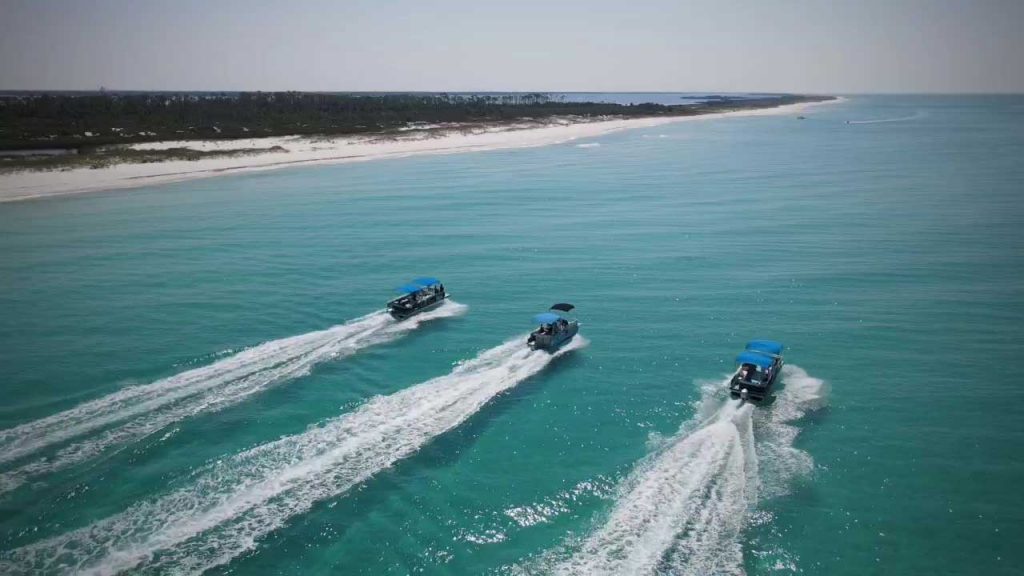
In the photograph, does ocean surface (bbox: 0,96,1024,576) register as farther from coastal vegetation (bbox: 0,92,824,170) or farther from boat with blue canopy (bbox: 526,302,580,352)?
coastal vegetation (bbox: 0,92,824,170)

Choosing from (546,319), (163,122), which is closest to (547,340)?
(546,319)

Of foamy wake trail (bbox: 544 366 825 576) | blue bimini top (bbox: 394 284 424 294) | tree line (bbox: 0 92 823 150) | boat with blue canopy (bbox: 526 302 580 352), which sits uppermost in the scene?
tree line (bbox: 0 92 823 150)

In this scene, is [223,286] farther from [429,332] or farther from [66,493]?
[66,493]

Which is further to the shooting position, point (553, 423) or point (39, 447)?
point (553, 423)

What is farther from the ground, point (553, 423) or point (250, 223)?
point (250, 223)

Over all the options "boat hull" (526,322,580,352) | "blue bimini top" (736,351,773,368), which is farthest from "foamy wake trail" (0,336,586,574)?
"blue bimini top" (736,351,773,368)

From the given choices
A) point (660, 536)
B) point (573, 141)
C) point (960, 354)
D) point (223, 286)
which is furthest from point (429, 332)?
point (573, 141)

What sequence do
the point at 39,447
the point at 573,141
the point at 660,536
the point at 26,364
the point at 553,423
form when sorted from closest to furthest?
the point at 660,536 → the point at 39,447 → the point at 553,423 → the point at 26,364 → the point at 573,141

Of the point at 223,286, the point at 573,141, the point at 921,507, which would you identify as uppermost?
the point at 573,141
